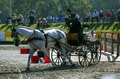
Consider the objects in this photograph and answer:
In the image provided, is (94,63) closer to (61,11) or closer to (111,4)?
(61,11)

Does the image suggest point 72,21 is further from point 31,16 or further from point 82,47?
point 31,16

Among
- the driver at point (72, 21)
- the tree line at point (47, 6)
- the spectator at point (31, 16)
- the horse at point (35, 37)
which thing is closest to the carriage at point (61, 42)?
the horse at point (35, 37)

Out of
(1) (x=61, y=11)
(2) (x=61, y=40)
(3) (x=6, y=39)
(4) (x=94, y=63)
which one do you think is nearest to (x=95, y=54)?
(4) (x=94, y=63)

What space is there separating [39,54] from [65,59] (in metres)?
1.93

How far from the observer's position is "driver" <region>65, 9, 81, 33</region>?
1625 centimetres

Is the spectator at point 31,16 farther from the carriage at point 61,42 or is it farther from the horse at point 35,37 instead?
the horse at point 35,37

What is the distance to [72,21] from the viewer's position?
53.5 ft

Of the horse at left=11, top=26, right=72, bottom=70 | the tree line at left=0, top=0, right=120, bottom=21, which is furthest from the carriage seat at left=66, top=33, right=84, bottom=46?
the tree line at left=0, top=0, right=120, bottom=21

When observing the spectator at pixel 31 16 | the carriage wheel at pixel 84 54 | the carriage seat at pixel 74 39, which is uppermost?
the carriage seat at pixel 74 39

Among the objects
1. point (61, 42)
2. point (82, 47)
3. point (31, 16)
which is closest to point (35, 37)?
point (61, 42)

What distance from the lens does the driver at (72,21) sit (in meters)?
16.2

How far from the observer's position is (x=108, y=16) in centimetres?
3841

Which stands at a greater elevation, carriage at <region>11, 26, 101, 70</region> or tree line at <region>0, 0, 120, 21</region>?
carriage at <region>11, 26, 101, 70</region>

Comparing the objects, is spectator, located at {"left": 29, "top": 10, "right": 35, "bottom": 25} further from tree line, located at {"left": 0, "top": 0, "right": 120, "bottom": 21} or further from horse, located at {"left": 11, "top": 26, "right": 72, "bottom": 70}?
tree line, located at {"left": 0, "top": 0, "right": 120, "bottom": 21}
